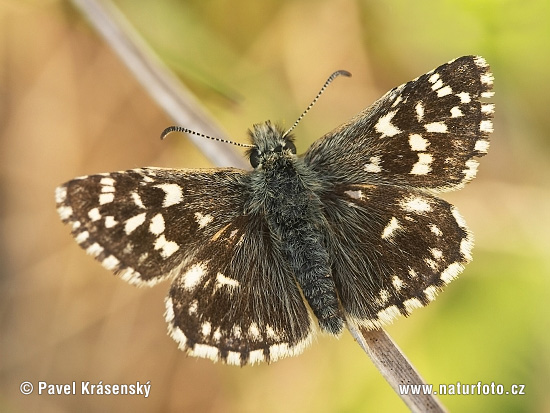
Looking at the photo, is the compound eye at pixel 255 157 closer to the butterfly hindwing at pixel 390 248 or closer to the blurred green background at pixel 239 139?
the butterfly hindwing at pixel 390 248

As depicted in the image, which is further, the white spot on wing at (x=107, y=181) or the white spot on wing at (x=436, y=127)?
the white spot on wing at (x=436, y=127)

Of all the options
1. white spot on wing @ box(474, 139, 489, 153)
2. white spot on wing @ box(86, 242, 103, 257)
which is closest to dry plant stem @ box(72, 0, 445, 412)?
white spot on wing @ box(86, 242, 103, 257)

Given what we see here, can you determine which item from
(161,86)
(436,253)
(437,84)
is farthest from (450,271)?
(161,86)

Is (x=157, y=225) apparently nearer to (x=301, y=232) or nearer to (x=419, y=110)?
(x=301, y=232)

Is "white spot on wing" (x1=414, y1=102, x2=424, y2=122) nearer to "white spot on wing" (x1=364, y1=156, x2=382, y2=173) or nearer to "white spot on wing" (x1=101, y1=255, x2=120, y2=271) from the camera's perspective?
"white spot on wing" (x1=364, y1=156, x2=382, y2=173)

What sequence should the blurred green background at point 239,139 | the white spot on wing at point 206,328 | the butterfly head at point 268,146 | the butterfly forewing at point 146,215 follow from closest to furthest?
the butterfly forewing at point 146,215, the white spot on wing at point 206,328, the butterfly head at point 268,146, the blurred green background at point 239,139

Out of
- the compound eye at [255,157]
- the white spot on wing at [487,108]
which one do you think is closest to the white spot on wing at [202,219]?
the compound eye at [255,157]

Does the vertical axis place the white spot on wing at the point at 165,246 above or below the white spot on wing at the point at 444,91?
below
